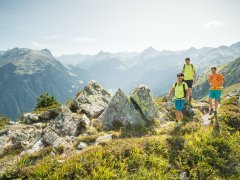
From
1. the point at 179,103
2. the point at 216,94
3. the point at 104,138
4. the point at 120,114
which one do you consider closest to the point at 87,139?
the point at 104,138

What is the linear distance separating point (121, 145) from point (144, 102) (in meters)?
6.93

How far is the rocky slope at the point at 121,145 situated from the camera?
34.1 ft

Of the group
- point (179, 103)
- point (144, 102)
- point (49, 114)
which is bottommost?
point (49, 114)

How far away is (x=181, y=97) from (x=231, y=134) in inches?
169

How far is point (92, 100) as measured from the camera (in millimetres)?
21422

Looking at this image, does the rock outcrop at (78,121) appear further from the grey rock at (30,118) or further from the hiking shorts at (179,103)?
the hiking shorts at (179,103)

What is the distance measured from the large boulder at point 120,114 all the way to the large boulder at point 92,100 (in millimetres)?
2288

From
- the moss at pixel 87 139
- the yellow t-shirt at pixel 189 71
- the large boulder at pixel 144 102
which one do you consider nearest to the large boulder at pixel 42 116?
the moss at pixel 87 139

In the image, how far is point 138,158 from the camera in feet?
37.0

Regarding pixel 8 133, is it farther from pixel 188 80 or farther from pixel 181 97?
pixel 188 80

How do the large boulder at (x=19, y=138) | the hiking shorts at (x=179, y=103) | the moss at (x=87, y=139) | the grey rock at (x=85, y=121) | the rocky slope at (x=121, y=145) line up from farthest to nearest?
the grey rock at (x=85, y=121) < the hiking shorts at (x=179, y=103) < the large boulder at (x=19, y=138) < the moss at (x=87, y=139) < the rocky slope at (x=121, y=145)

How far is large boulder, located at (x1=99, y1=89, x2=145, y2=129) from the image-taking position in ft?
55.6

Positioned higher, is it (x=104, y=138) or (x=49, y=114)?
(x=49, y=114)

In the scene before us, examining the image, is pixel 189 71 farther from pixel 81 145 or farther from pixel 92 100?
pixel 81 145
